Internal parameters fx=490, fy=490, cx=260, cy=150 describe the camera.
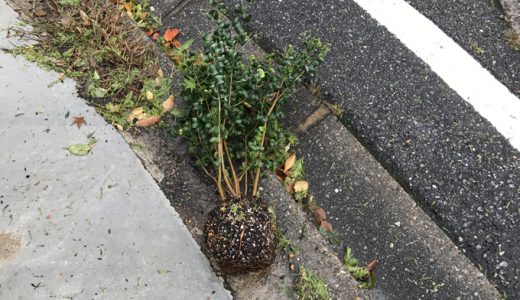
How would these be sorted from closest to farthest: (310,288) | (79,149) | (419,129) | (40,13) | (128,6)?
(310,288), (79,149), (419,129), (40,13), (128,6)

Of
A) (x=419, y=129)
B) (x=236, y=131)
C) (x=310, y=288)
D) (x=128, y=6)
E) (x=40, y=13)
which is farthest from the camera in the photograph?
(x=128, y=6)

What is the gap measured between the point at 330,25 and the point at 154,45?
0.98m

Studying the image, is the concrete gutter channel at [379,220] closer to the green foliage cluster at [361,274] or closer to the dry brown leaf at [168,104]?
the green foliage cluster at [361,274]

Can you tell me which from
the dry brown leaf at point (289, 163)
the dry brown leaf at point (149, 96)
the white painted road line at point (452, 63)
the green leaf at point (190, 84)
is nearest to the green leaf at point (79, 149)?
the dry brown leaf at point (149, 96)

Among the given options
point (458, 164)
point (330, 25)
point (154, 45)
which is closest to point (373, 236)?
point (458, 164)

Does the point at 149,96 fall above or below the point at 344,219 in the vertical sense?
below

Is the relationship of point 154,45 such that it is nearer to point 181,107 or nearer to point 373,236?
point 181,107

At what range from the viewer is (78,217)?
2.04m

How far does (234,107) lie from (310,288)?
802 mm

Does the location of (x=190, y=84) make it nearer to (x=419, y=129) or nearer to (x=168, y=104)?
(x=168, y=104)

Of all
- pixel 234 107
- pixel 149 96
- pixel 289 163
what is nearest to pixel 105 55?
pixel 149 96

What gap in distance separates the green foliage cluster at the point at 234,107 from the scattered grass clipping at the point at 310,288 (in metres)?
0.41

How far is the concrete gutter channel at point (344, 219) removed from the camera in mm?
2051

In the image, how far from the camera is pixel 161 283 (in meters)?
1.94
